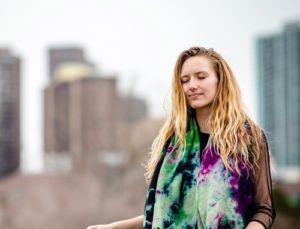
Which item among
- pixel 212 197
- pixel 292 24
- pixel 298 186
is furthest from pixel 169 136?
pixel 292 24

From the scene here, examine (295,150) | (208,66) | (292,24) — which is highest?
(292,24)

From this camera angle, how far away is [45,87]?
6950 cm

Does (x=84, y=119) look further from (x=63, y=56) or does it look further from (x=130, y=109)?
(x=63, y=56)

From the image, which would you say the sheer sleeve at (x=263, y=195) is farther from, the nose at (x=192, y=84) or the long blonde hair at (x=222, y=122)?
the nose at (x=192, y=84)

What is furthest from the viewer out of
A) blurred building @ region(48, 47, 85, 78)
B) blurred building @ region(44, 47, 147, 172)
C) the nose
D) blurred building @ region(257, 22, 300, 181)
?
blurred building @ region(48, 47, 85, 78)

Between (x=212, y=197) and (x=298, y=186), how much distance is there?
43.5 metres

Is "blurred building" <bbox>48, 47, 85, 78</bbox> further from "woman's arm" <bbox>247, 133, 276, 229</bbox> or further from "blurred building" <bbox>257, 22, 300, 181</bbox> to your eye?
"woman's arm" <bbox>247, 133, 276, 229</bbox>

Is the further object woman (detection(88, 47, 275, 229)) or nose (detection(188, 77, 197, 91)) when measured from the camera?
nose (detection(188, 77, 197, 91))

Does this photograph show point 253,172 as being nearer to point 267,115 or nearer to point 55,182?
point 55,182

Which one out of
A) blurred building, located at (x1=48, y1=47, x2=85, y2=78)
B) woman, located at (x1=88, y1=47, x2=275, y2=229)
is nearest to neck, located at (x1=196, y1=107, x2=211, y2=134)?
woman, located at (x1=88, y1=47, x2=275, y2=229)

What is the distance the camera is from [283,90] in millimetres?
71625

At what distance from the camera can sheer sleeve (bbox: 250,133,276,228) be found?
6.96ft

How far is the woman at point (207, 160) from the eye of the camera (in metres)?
2.10

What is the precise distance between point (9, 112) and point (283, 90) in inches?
1050
